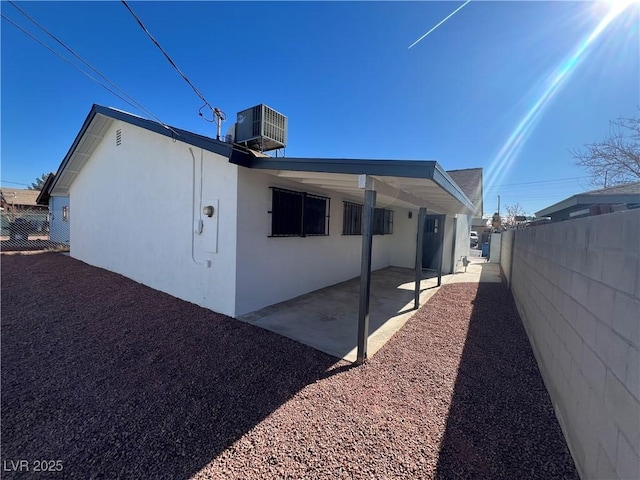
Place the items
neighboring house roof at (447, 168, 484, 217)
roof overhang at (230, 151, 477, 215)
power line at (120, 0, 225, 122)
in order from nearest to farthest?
roof overhang at (230, 151, 477, 215), power line at (120, 0, 225, 122), neighboring house roof at (447, 168, 484, 217)

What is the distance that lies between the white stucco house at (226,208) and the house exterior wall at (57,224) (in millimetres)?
9069

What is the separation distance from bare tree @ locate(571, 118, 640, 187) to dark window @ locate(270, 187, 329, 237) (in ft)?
22.2

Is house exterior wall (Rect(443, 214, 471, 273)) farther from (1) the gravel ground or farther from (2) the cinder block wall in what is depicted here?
(2) the cinder block wall

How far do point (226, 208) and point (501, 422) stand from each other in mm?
4362

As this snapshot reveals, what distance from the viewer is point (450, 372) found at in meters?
3.02

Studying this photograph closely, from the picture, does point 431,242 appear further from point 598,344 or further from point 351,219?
point 598,344

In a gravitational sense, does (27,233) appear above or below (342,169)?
below

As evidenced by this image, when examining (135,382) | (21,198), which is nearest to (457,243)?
(135,382)

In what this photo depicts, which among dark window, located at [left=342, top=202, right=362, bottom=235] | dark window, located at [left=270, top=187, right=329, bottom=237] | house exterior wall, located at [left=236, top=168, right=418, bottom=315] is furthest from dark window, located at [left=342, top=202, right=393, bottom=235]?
dark window, located at [left=270, top=187, right=329, bottom=237]

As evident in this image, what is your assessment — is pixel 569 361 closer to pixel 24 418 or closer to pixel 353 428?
pixel 353 428

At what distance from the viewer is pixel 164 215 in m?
5.62

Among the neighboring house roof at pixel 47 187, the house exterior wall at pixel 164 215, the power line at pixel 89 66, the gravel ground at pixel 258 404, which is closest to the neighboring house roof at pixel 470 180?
the gravel ground at pixel 258 404

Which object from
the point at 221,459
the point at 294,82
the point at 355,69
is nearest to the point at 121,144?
the point at 294,82

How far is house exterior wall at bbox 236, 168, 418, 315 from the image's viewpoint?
4.48 metres
